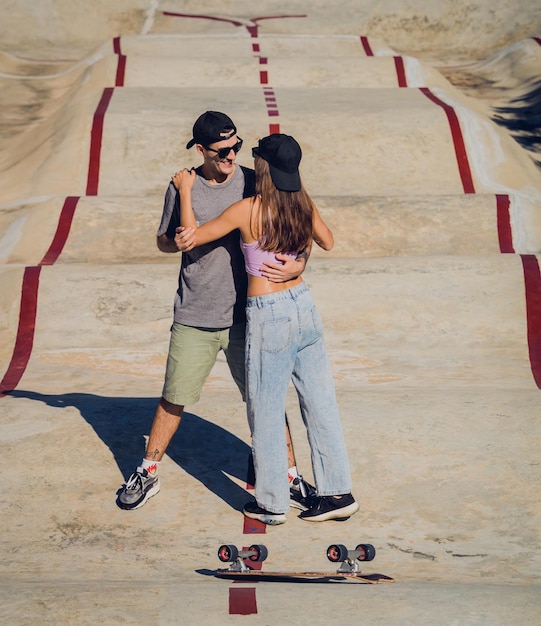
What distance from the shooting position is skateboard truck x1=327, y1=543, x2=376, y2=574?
4641 millimetres

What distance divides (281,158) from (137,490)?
6.92 feet

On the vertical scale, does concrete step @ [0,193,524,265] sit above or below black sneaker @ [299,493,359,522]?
below

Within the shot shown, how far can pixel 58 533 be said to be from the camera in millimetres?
5316

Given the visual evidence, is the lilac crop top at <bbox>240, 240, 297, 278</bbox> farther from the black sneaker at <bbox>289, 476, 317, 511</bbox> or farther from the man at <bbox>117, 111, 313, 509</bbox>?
the black sneaker at <bbox>289, 476, 317, 511</bbox>

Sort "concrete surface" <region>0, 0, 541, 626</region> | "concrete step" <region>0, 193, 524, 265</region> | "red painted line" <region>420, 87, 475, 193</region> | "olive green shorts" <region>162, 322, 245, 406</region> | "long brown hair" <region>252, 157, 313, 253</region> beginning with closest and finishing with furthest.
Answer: "concrete surface" <region>0, 0, 541, 626</region> → "long brown hair" <region>252, 157, 313, 253</region> → "olive green shorts" <region>162, 322, 245, 406</region> → "concrete step" <region>0, 193, 524, 265</region> → "red painted line" <region>420, 87, 475, 193</region>

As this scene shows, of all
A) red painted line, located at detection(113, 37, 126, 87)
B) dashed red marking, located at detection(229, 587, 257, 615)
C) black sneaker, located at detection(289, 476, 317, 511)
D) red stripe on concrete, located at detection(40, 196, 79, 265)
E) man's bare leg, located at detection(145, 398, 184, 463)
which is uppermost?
dashed red marking, located at detection(229, 587, 257, 615)

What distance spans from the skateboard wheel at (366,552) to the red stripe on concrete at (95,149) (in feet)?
27.4

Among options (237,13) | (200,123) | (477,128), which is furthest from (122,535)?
(237,13)

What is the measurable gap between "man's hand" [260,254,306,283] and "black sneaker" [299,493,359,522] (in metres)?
1.28

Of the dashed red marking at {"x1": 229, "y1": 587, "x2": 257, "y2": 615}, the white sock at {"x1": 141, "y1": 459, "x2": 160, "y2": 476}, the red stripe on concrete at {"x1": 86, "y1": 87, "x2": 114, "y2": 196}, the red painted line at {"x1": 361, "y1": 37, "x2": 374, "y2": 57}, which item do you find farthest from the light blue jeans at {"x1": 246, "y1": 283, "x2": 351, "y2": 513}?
the red painted line at {"x1": 361, "y1": 37, "x2": 374, "y2": 57}

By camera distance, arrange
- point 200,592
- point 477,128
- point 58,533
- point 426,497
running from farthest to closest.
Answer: point 477,128, point 426,497, point 58,533, point 200,592

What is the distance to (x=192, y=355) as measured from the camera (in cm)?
541

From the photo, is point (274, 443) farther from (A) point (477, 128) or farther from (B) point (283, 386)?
(A) point (477, 128)

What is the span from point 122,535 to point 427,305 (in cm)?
480
